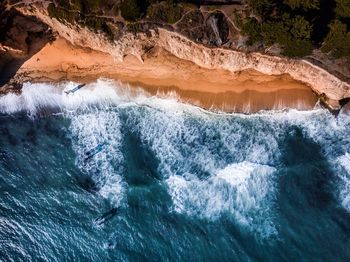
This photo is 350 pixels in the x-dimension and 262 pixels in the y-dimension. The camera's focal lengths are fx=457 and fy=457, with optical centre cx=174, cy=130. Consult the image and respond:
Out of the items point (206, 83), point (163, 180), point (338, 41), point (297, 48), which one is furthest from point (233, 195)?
point (338, 41)

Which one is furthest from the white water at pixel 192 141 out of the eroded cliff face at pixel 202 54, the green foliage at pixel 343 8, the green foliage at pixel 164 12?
the green foliage at pixel 343 8

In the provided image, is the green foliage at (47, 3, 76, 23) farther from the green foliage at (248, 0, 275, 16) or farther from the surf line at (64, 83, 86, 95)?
the green foliage at (248, 0, 275, 16)

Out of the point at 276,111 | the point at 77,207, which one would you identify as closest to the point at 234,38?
the point at 276,111

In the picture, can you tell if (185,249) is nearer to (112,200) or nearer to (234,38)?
(112,200)

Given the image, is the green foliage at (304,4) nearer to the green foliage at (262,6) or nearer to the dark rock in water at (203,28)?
the green foliage at (262,6)

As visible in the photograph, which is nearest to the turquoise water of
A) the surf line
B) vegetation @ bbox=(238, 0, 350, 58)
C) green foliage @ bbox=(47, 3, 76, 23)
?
the surf line
